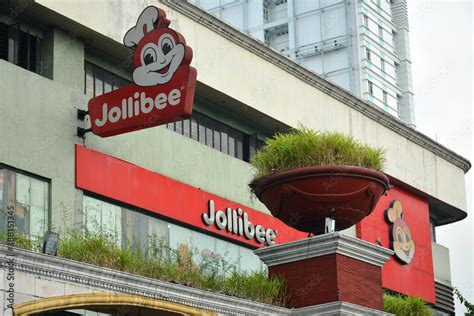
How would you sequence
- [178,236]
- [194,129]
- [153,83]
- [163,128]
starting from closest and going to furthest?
[153,83], [178,236], [163,128], [194,129]

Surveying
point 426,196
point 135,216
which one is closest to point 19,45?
point 135,216

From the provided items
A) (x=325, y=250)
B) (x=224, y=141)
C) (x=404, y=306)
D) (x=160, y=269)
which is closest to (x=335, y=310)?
(x=325, y=250)

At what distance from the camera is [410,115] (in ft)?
311

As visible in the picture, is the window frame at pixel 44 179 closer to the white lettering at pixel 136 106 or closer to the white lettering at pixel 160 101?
the white lettering at pixel 136 106

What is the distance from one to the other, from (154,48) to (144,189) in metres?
5.03

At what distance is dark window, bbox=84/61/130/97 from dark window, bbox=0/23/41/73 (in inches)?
67.4

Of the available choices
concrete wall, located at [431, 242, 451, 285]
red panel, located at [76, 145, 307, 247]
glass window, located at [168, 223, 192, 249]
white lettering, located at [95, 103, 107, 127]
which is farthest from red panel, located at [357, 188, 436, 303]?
white lettering, located at [95, 103, 107, 127]

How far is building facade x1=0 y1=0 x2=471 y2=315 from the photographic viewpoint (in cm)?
2633

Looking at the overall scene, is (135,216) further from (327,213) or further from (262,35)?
(262,35)

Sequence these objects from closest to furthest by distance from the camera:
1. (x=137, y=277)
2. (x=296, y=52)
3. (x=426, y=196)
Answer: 1. (x=137, y=277)
2. (x=426, y=196)
3. (x=296, y=52)

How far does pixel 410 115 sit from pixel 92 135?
228ft

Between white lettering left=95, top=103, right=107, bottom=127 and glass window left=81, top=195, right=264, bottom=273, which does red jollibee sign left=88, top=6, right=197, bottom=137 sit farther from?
glass window left=81, top=195, right=264, bottom=273

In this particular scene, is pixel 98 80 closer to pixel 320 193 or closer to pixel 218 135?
pixel 218 135

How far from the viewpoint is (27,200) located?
85.7 feet
